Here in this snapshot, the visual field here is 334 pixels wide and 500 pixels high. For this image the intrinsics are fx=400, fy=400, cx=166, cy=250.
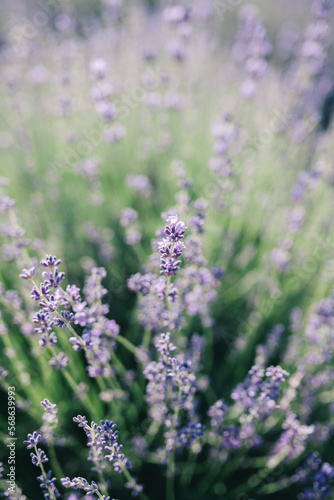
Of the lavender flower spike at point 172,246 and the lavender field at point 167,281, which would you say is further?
the lavender field at point 167,281

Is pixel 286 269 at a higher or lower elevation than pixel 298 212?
lower

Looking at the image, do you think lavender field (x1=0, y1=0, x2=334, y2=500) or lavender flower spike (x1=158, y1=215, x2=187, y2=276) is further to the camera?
lavender field (x1=0, y1=0, x2=334, y2=500)

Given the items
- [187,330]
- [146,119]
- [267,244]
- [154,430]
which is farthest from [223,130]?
[154,430]

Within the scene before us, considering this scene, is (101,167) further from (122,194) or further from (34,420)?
(34,420)

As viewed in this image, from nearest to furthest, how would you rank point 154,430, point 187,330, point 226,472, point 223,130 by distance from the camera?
point 154,430 < point 226,472 < point 187,330 < point 223,130

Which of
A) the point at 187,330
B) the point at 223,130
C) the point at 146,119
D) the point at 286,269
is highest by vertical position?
the point at 146,119

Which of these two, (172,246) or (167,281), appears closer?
(172,246)

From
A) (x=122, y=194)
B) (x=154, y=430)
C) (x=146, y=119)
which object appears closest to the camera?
(x=154, y=430)

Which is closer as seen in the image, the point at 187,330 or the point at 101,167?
the point at 187,330
